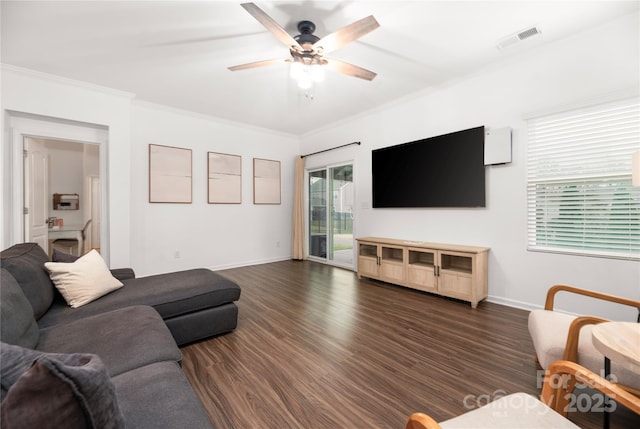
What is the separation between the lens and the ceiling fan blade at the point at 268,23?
1.78 m

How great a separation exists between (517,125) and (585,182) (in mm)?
879

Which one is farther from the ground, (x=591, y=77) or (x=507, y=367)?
(x=591, y=77)

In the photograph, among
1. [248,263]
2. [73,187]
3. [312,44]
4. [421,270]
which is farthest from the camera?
[73,187]

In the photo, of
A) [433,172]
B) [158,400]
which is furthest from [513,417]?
[433,172]

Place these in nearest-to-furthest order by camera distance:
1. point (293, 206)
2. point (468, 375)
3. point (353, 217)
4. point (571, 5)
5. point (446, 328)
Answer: point (468, 375) < point (571, 5) < point (446, 328) < point (353, 217) < point (293, 206)

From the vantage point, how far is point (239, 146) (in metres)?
5.25

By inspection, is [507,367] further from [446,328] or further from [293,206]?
[293,206]

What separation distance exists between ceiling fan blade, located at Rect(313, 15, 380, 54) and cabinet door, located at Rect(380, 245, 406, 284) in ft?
8.63

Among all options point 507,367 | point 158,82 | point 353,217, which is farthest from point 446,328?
point 158,82

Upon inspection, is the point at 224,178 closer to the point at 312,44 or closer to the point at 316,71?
the point at 316,71

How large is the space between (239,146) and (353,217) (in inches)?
104

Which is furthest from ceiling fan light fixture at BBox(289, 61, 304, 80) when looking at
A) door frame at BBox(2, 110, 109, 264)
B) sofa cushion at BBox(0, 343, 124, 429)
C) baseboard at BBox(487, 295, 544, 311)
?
baseboard at BBox(487, 295, 544, 311)

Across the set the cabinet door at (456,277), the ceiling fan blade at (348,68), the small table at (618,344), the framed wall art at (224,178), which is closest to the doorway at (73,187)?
the framed wall art at (224,178)

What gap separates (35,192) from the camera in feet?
12.4
